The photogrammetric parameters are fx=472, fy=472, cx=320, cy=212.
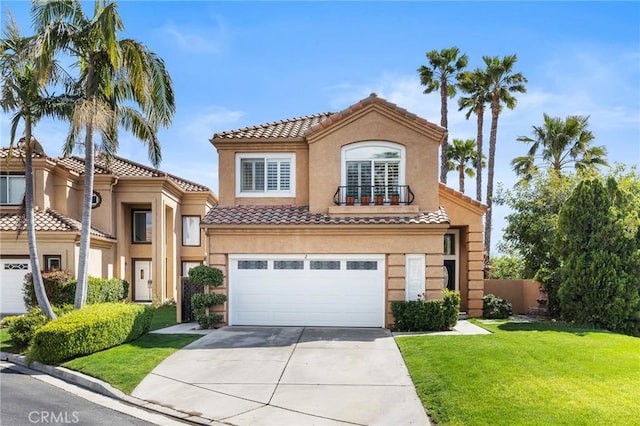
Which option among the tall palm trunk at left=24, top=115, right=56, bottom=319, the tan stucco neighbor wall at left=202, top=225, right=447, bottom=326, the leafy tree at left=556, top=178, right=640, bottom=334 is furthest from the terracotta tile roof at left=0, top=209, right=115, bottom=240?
the leafy tree at left=556, top=178, right=640, bottom=334

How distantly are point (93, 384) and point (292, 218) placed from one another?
25.8ft

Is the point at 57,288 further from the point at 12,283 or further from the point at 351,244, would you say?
the point at 351,244

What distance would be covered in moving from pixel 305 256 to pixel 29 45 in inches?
383

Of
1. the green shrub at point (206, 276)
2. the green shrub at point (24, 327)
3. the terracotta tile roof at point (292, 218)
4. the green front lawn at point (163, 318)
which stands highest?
the terracotta tile roof at point (292, 218)

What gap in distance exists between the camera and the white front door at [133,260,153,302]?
25234 millimetres

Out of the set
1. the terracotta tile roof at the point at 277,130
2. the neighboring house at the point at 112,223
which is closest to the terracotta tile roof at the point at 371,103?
the terracotta tile roof at the point at 277,130

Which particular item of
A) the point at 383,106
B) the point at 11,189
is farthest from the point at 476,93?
the point at 11,189

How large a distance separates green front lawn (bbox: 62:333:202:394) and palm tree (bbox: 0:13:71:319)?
268 cm

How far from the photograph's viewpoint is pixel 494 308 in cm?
1803

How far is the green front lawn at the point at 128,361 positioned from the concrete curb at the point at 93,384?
144mm

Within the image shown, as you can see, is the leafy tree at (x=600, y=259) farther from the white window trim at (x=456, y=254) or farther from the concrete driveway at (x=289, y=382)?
the concrete driveway at (x=289, y=382)

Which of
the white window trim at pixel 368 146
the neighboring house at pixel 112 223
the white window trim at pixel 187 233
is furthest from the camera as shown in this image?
the white window trim at pixel 187 233

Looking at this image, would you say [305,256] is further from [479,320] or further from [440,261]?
[479,320]

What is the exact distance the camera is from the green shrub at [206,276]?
49.5ft
